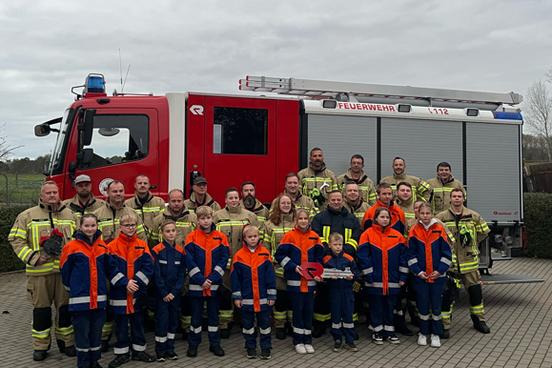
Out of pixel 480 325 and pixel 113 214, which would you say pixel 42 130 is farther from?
pixel 480 325

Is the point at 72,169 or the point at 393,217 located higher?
the point at 72,169

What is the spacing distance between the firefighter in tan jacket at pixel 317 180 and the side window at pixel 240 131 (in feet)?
2.25

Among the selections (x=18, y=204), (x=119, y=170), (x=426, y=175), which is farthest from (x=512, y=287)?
(x=18, y=204)

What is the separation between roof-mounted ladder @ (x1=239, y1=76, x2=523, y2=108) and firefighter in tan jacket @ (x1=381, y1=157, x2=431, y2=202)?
48.7 inches

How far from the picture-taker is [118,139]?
6438 mm

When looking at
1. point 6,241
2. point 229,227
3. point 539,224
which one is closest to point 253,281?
point 229,227

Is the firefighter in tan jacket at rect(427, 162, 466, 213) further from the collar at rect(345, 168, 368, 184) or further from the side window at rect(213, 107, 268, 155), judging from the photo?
the side window at rect(213, 107, 268, 155)

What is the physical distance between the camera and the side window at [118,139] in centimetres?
636

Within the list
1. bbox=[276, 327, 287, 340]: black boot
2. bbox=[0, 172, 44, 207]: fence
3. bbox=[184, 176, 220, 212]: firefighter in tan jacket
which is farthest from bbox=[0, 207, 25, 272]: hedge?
bbox=[276, 327, 287, 340]: black boot

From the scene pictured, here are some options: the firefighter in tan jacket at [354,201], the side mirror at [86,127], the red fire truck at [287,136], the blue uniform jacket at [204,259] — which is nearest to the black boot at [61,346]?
the blue uniform jacket at [204,259]

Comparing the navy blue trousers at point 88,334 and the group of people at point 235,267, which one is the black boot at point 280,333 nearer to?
the group of people at point 235,267

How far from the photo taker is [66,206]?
541 centimetres

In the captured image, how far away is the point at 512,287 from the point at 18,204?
9.88m

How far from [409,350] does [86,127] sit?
4.50 m
